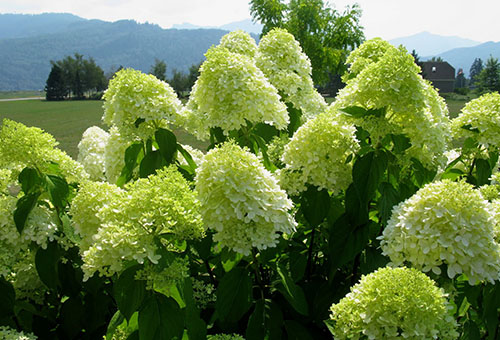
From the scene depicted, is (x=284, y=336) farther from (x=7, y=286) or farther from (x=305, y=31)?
(x=305, y=31)

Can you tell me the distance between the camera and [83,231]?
97.7 inches

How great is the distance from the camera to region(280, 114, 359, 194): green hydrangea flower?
7.73 ft

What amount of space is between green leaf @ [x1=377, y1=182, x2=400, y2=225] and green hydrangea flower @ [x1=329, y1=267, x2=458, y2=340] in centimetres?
65

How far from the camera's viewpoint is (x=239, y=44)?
3.88 meters

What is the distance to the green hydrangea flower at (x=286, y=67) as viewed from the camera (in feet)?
12.3

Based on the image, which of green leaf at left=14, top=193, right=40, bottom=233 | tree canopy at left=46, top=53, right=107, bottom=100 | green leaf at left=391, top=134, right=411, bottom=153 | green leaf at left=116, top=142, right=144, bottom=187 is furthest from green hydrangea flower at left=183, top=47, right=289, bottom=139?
tree canopy at left=46, top=53, right=107, bottom=100

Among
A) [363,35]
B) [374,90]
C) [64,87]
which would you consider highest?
[363,35]

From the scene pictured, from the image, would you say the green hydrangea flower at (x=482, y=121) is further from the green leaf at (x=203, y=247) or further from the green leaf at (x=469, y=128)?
the green leaf at (x=203, y=247)

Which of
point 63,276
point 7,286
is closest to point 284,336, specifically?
point 63,276

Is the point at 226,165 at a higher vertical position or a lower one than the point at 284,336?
higher

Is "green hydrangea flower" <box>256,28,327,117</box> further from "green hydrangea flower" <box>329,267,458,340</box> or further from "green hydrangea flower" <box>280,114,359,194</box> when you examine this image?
"green hydrangea flower" <box>329,267,458,340</box>

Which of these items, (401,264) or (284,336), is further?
(284,336)

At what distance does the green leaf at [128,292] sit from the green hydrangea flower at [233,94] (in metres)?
1.42

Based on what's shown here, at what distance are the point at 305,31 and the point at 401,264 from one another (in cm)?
1726
